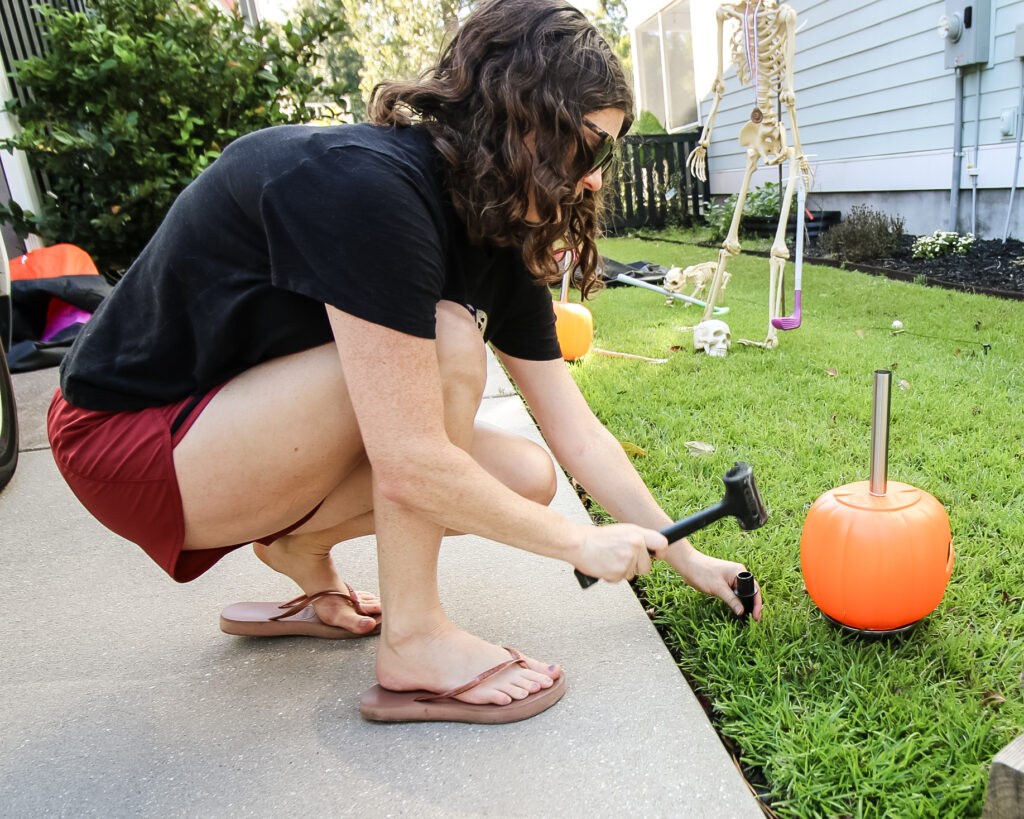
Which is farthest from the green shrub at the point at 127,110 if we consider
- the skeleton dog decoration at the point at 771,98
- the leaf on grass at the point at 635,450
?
the leaf on grass at the point at 635,450

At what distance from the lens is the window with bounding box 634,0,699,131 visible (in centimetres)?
1279

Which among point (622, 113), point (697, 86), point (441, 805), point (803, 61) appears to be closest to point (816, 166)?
point (803, 61)

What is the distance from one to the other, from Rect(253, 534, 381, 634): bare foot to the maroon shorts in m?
0.30

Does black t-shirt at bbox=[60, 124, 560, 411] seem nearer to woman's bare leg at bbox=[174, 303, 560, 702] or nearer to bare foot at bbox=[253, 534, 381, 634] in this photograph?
woman's bare leg at bbox=[174, 303, 560, 702]

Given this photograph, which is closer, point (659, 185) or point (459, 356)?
Result: point (459, 356)

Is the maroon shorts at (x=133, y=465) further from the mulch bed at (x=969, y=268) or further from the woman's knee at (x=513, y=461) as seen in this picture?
the mulch bed at (x=969, y=268)

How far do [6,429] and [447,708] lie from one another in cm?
222

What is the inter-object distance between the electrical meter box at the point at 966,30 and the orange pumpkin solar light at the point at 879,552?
5.95 meters

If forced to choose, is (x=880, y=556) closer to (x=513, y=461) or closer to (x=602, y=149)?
(x=513, y=461)

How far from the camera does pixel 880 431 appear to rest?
1454 millimetres

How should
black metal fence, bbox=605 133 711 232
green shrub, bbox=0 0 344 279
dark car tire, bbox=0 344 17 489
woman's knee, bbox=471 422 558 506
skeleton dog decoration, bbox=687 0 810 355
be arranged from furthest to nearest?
black metal fence, bbox=605 133 711 232
green shrub, bbox=0 0 344 279
skeleton dog decoration, bbox=687 0 810 355
dark car tire, bbox=0 344 17 489
woman's knee, bbox=471 422 558 506

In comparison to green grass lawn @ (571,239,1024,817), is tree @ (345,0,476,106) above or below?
above

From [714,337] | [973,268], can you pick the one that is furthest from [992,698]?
[973,268]

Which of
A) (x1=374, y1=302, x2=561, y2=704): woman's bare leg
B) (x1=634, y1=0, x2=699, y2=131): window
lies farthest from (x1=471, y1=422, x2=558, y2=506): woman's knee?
(x1=634, y1=0, x2=699, y2=131): window
